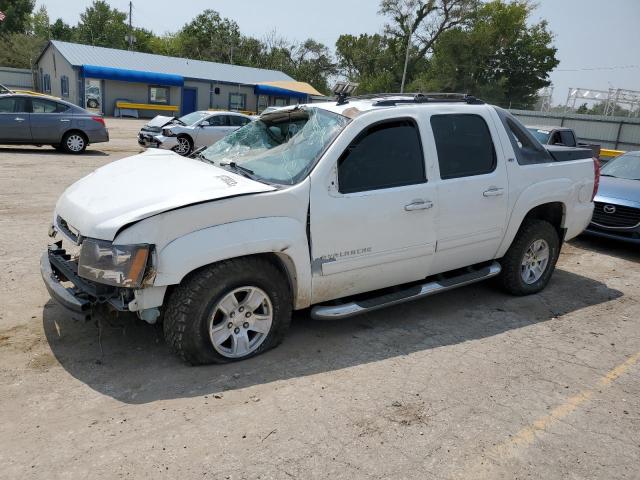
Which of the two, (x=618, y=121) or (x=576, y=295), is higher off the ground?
(x=618, y=121)

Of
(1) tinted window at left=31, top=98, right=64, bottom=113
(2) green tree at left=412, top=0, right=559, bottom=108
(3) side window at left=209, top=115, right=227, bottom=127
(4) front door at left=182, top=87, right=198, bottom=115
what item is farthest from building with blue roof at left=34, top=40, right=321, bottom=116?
(1) tinted window at left=31, top=98, right=64, bottom=113

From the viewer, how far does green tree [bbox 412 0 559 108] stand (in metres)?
51.7

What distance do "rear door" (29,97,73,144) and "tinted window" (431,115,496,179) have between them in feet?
39.7

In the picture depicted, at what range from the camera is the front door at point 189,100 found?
131 feet

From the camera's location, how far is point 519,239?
5316mm

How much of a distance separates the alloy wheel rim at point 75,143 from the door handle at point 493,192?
12552 millimetres

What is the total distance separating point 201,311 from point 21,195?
6593mm

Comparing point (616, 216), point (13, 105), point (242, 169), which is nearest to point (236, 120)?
point (13, 105)

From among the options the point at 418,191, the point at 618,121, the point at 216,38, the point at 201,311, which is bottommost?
the point at 201,311

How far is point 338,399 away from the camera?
3.46m

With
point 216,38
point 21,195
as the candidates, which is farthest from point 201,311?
point 216,38

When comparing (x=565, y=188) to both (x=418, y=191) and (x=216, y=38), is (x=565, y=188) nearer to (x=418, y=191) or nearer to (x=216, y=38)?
(x=418, y=191)

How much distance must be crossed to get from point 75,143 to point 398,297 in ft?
41.1

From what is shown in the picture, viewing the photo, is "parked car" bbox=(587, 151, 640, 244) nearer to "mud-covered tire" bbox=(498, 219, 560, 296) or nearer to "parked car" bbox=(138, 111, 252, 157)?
"mud-covered tire" bbox=(498, 219, 560, 296)
